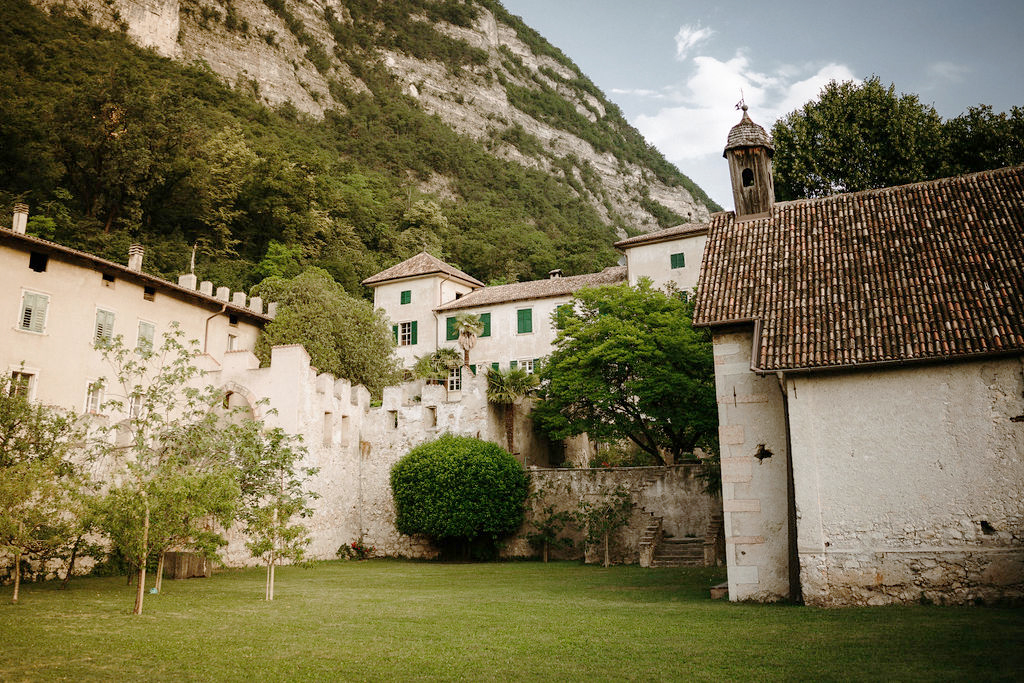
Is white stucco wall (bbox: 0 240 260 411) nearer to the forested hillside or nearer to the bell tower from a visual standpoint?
the forested hillside

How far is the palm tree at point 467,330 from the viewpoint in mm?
38688

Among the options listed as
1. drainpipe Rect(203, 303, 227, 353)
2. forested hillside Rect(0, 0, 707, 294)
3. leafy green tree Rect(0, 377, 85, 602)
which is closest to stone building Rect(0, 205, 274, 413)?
drainpipe Rect(203, 303, 227, 353)

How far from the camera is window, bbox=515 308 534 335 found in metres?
42.2

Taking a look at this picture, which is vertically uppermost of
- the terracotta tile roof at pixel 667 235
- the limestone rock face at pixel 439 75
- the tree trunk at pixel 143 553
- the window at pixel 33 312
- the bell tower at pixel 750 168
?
the limestone rock face at pixel 439 75

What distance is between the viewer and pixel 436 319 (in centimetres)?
4506

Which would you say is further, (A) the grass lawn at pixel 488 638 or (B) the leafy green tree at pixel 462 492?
(B) the leafy green tree at pixel 462 492

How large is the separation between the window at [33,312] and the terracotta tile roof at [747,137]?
78.7 feet

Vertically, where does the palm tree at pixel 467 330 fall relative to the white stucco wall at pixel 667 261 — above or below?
below

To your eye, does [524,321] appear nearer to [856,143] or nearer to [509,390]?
[509,390]

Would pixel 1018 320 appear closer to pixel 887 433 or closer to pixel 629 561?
pixel 887 433

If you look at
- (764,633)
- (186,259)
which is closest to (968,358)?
(764,633)

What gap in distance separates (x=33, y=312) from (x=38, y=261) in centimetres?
199

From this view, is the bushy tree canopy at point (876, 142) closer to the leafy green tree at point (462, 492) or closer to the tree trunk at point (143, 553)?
the leafy green tree at point (462, 492)

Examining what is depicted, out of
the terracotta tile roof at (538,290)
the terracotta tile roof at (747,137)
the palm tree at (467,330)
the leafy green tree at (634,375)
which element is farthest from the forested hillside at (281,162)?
the terracotta tile roof at (747,137)
